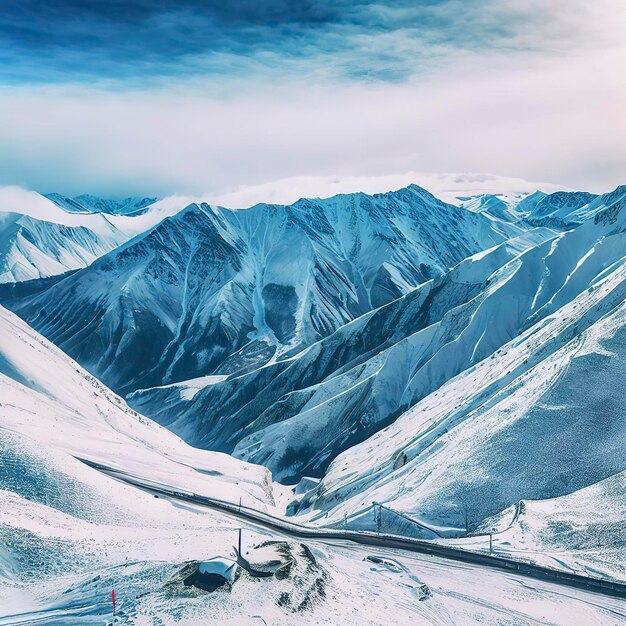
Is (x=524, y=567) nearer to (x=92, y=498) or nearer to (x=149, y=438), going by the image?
(x=92, y=498)

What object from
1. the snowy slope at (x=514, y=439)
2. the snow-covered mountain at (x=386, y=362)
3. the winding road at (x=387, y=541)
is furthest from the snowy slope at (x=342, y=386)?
the winding road at (x=387, y=541)

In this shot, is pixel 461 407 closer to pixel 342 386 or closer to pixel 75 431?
pixel 75 431

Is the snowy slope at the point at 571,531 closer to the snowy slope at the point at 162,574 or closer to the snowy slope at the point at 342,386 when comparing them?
the snowy slope at the point at 162,574

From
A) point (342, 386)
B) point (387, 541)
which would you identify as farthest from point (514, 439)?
point (342, 386)

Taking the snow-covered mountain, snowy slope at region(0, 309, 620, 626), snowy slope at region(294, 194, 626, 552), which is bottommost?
snowy slope at region(0, 309, 620, 626)

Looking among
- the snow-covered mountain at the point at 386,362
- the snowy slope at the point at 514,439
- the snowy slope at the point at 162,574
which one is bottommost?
the snowy slope at the point at 162,574

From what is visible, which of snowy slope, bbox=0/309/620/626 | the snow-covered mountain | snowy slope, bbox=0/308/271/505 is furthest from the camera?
the snow-covered mountain

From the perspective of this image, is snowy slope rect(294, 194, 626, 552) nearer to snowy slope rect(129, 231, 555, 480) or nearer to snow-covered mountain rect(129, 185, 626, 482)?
snow-covered mountain rect(129, 185, 626, 482)

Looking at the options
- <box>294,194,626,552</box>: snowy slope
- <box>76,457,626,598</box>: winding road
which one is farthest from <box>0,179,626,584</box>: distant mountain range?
<box>76,457,626,598</box>: winding road
